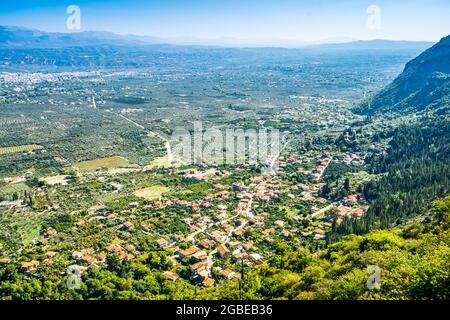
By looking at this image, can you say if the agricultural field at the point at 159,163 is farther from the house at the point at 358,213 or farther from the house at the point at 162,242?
the house at the point at 358,213

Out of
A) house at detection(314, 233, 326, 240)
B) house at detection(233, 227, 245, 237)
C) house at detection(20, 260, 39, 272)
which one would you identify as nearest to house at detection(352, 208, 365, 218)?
house at detection(314, 233, 326, 240)

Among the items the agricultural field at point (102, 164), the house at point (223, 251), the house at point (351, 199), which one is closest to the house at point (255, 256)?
the house at point (223, 251)

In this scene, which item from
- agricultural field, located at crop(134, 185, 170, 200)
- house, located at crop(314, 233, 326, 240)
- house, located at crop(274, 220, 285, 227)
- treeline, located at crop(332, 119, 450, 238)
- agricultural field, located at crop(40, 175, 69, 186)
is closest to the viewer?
treeline, located at crop(332, 119, 450, 238)

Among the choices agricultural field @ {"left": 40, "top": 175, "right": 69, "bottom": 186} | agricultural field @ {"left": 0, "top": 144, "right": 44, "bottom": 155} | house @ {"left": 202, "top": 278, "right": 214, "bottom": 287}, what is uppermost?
agricultural field @ {"left": 0, "top": 144, "right": 44, "bottom": 155}

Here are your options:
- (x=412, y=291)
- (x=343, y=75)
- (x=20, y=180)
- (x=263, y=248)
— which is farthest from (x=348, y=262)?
(x=343, y=75)

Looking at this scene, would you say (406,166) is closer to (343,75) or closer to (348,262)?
(348,262)

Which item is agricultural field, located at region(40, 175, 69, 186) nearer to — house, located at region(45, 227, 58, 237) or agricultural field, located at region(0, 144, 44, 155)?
house, located at region(45, 227, 58, 237)

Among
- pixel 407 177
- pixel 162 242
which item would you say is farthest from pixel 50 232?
pixel 407 177

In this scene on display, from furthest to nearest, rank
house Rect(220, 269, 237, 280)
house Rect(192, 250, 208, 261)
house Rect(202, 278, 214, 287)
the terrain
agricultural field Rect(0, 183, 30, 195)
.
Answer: agricultural field Rect(0, 183, 30, 195)
house Rect(192, 250, 208, 261)
house Rect(220, 269, 237, 280)
house Rect(202, 278, 214, 287)
the terrain
